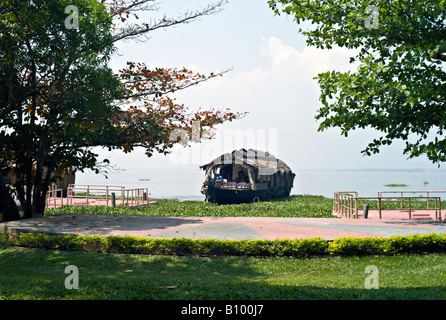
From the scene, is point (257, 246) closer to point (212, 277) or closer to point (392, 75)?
point (212, 277)

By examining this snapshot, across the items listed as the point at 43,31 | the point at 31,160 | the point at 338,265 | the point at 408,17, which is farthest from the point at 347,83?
the point at 31,160

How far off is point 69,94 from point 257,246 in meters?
8.32

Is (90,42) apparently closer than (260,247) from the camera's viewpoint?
No

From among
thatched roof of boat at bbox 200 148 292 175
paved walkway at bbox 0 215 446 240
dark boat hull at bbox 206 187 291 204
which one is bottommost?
paved walkway at bbox 0 215 446 240

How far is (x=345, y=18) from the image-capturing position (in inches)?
593

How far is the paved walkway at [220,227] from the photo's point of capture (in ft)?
41.9

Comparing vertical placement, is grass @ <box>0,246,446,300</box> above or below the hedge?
below

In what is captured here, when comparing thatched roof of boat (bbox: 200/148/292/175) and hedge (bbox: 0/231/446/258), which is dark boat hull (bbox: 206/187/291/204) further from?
hedge (bbox: 0/231/446/258)

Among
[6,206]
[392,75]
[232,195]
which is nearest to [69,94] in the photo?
[6,206]

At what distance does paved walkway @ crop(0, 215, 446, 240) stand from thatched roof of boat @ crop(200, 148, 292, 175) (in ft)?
51.9

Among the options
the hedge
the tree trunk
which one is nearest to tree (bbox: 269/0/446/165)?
the hedge

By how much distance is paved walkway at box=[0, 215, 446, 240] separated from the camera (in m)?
12.8

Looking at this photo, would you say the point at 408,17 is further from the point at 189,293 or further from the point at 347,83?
the point at 189,293
